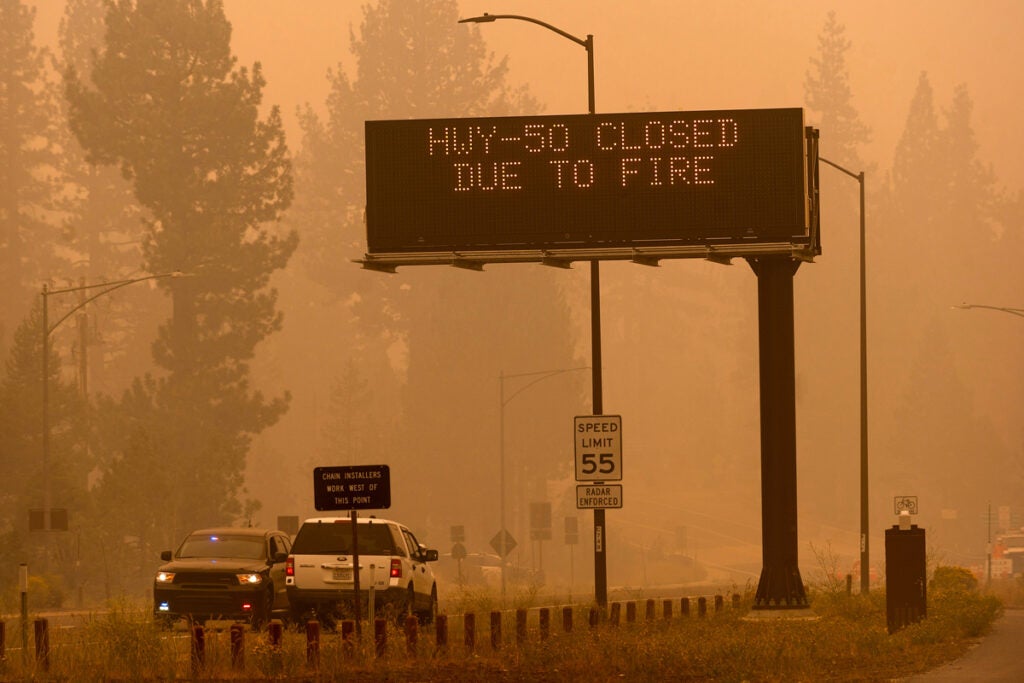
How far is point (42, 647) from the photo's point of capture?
2048 cm

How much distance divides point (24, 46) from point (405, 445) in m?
40.5

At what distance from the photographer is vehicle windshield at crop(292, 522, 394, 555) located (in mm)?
28859

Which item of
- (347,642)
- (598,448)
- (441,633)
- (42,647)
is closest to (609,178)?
(598,448)

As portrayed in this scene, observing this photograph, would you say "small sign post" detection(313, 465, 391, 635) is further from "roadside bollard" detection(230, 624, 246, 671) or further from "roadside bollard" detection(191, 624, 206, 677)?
"roadside bollard" detection(191, 624, 206, 677)

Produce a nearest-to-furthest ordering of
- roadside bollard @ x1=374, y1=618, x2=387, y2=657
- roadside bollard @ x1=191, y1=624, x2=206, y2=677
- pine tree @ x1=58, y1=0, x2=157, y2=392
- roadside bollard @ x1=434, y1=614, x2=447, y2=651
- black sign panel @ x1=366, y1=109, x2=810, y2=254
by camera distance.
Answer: roadside bollard @ x1=191, y1=624, x2=206, y2=677
roadside bollard @ x1=374, y1=618, x2=387, y2=657
roadside bollard @ x1=434, y1=614, x2=447, y2=651
black sign panel @ x1=366, y1=109, x2=810, y2=254
pine tree @ x1=58, y1=0, x2=157, y2=392

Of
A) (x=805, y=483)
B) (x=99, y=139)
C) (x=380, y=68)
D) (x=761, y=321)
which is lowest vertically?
(x=805, y=483)

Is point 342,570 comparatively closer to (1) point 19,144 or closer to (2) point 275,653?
(2) point 275,653

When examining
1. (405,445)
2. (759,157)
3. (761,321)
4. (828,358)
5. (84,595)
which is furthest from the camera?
(828,358)

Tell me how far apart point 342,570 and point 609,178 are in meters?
7.15

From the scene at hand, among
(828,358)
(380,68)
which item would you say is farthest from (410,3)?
(828,358)

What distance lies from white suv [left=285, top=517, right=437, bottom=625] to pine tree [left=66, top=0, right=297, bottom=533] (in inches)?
2028

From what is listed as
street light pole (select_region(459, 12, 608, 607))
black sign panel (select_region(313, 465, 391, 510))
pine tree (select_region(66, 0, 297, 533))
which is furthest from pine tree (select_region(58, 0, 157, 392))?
black sign panel (select_region(313, 465, 391, 510))

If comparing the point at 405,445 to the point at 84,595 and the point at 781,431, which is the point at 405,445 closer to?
the point at 84,595

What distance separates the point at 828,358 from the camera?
156 metres
